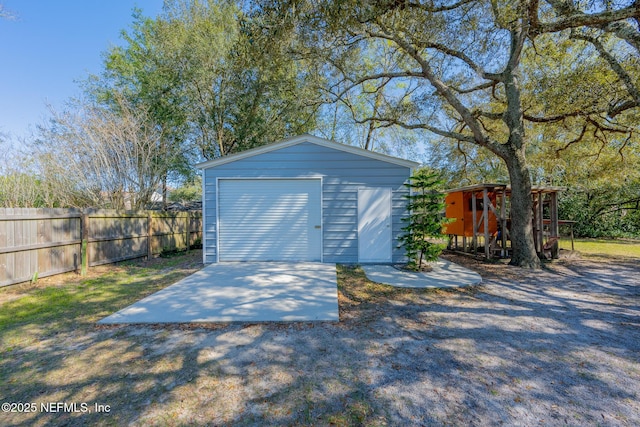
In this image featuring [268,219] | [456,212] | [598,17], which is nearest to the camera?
[598,17]

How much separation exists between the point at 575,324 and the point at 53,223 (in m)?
8.65

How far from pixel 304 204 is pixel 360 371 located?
5.01 meters

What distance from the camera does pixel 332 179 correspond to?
6.99 m

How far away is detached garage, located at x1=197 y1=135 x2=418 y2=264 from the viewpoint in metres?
6.89

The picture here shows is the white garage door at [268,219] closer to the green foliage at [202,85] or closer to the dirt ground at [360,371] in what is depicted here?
the dirt ground at [360,371]

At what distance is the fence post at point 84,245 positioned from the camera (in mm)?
5977

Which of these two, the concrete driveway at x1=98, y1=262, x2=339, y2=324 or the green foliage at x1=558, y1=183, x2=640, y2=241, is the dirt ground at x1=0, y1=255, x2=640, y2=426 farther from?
the green foliage at x1=558, y1=183, x2=640, y2=241

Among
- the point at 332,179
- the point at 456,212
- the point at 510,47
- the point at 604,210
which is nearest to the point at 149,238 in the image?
the point at 332,179

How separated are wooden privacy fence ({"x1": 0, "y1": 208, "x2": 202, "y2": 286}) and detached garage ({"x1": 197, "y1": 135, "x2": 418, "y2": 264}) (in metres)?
2.21

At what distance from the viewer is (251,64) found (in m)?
5.62

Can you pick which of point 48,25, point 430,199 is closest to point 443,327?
point 430,199

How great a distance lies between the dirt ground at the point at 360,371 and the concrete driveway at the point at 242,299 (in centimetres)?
24

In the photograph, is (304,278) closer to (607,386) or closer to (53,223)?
(607,386)

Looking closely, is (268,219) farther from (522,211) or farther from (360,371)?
(522,211)
